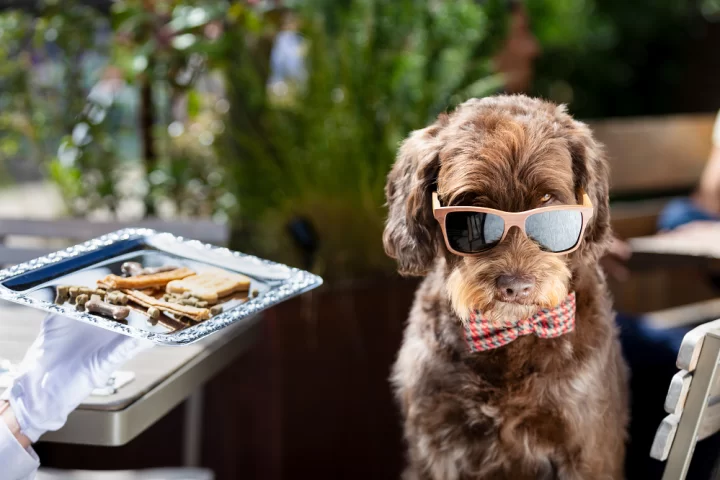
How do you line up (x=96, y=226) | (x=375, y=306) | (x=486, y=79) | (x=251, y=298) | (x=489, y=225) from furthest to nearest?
(x=486, y=79) < (x=375, y=306) < (x=96, y=226) < (x=251, y=298) < (x=489, y=225)

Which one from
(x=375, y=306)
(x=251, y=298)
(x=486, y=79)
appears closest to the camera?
(x=251, y=298)

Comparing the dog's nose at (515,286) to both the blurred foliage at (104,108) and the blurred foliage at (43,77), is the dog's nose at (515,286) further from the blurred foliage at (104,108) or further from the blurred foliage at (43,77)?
the blurred foliage at (43,77)

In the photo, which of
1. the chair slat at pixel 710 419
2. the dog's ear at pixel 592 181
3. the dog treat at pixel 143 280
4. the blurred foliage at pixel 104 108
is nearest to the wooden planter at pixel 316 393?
the blurred foliage at pixel 104 108

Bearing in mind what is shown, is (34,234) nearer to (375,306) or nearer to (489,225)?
(375,306)

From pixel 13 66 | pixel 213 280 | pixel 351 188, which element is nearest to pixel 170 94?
pixel 13 66

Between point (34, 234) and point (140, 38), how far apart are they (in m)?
1.14

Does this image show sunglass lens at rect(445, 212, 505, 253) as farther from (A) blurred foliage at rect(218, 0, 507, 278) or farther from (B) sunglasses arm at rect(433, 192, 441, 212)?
(A) blurred foliage at rect(218, 0, 507, 278)

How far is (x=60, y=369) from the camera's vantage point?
156 centimetres

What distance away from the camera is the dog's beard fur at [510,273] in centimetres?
156

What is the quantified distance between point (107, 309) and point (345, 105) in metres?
1.85

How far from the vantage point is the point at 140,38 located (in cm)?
344

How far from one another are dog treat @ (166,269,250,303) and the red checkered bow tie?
54cm

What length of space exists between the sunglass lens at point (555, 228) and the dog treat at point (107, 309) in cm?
86

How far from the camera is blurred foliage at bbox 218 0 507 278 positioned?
3189 mm
